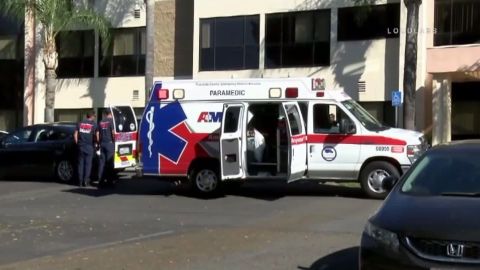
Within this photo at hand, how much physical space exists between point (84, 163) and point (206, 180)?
369cm

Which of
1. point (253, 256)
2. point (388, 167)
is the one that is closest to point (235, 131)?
point (388, 167)

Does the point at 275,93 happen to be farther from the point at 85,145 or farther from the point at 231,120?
the point at 85,145

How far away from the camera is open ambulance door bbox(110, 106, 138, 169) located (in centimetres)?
1584

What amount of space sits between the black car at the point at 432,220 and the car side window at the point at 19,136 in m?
13.9

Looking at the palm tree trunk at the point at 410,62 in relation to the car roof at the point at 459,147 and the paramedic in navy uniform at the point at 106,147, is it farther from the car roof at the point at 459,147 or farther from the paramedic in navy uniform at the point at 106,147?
the car roof at the point at 459,147

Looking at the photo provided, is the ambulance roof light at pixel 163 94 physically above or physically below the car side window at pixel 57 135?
above

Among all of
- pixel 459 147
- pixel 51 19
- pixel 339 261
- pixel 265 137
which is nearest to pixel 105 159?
pixel 265 137

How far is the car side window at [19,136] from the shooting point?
19.0 m

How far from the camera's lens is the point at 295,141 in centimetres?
1415

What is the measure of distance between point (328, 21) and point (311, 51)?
1.33 metres

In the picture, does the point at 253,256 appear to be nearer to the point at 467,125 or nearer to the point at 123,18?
the point at 467,125

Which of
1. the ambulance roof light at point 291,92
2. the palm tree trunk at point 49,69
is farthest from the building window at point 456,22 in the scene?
the palm tree trunk at point 49,69

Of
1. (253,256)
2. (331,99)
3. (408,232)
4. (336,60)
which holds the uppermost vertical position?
(336,60)

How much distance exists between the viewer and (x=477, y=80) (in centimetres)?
2661
